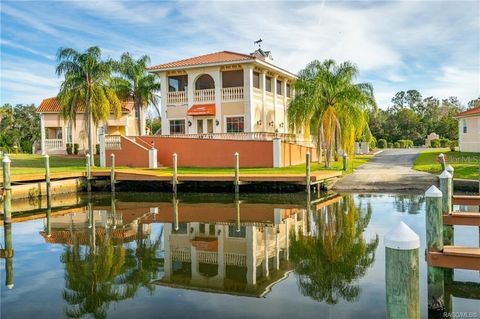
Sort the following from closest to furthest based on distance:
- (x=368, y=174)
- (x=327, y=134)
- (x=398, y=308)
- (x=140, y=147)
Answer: (x=398, y=308) < (x=368, y=174) < (x=327, y=134) < (x=140, y=147)

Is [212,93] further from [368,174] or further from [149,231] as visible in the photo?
[149,231]

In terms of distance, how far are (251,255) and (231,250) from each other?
78cm

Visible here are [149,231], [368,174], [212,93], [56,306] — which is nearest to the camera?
[56,306]

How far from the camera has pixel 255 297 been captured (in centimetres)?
786

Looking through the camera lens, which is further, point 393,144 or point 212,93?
point 393,144

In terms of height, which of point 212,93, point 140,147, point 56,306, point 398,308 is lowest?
point 56,306

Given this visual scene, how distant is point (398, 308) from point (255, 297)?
12.9 ft

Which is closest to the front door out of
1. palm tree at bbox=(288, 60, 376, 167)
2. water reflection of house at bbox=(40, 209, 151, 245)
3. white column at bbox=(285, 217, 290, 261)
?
palm tree at bbox=(288, 60, 376, 167)

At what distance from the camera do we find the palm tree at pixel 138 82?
1506 inches

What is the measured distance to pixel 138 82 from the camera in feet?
127

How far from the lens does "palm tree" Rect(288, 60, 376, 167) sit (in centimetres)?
2722

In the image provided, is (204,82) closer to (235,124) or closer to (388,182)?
(235,124)

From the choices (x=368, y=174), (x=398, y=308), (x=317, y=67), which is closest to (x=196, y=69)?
(x=317, y=67)

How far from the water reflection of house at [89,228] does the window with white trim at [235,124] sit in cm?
1631
